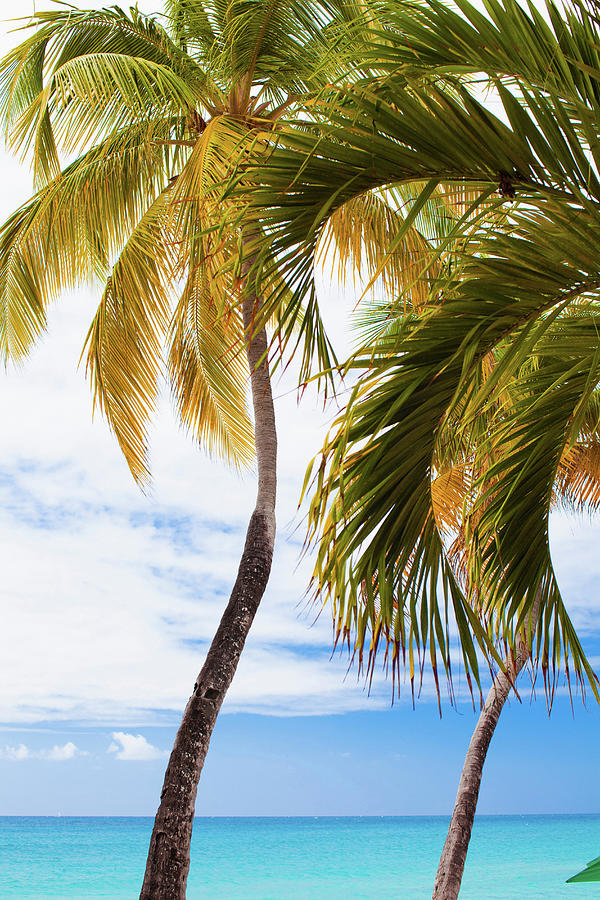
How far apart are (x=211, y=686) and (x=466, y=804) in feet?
13.5

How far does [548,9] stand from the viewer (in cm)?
221

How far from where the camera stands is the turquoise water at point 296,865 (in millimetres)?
25531

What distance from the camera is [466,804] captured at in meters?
7.88

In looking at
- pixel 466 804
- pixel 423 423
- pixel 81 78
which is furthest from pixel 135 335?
pixel 466 804

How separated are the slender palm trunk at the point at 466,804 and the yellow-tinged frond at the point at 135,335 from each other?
12.7 ft

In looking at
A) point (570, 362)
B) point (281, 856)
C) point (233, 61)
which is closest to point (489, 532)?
point (570, 362)

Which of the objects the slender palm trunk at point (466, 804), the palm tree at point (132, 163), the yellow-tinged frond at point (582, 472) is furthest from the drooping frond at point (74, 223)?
the slender palm trunk at point (466, 804)

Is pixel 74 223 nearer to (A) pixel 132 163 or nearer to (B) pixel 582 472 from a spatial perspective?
(A) pixel 132 163

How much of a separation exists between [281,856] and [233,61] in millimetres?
35340

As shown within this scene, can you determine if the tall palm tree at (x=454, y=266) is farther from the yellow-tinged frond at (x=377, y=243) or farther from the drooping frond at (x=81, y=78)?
the drooping frond at (x=81, y=78)

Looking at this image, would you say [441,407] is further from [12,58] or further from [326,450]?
[12,58]

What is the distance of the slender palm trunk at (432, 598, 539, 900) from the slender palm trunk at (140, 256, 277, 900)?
288cm

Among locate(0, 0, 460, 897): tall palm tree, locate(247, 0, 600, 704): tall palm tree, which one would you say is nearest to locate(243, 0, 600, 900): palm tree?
locate(247, 0, 600, 704): tall palm tree

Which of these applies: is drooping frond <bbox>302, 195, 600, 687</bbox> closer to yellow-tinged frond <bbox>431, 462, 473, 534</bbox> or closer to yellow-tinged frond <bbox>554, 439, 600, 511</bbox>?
yellow-tinged frond <bbox>431, 462, 473, 534</bbox>
